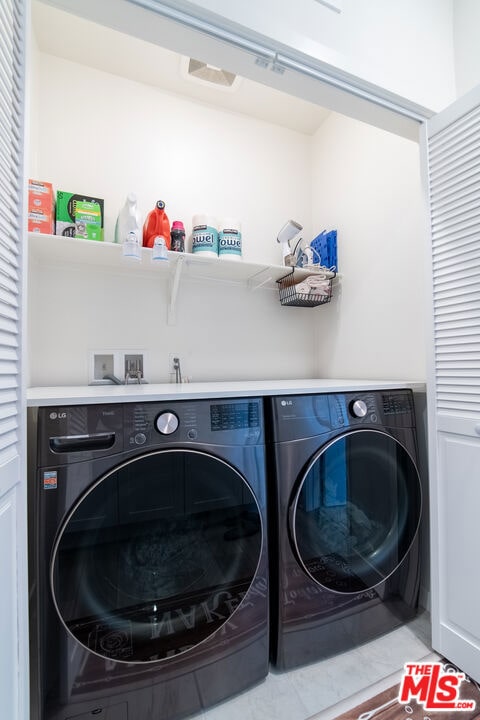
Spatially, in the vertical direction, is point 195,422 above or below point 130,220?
below

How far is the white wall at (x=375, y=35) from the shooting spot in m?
0.96

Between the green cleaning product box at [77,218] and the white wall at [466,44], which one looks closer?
the white wall at [466,44]

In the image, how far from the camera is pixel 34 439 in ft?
3.13

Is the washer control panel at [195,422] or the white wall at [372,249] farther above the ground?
the white wall at [372,249]

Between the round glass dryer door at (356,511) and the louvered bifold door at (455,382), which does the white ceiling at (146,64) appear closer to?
the louvered bifold door at (455,382)

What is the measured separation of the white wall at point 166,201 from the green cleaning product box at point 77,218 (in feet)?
0.79

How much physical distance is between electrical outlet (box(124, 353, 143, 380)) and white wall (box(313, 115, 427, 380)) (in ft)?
3.95

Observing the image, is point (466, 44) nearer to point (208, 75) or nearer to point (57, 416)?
point (208, 75)

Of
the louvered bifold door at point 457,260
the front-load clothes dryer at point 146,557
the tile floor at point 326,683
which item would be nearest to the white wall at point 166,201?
the front-load clothes dryer at point 146,557

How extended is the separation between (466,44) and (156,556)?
227cm

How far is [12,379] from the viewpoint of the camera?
786mm

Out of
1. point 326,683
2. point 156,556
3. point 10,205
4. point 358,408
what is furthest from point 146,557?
point 10,205

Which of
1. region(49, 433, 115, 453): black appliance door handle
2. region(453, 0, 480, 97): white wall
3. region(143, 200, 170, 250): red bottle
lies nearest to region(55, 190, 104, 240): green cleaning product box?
region(143, 200, 170, 250): red bottle

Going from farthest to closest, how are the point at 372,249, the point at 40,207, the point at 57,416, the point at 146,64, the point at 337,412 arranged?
the point at 372,249
the point at 146,64
the point at 40,207
the point at 337,412
the point at 57,416
